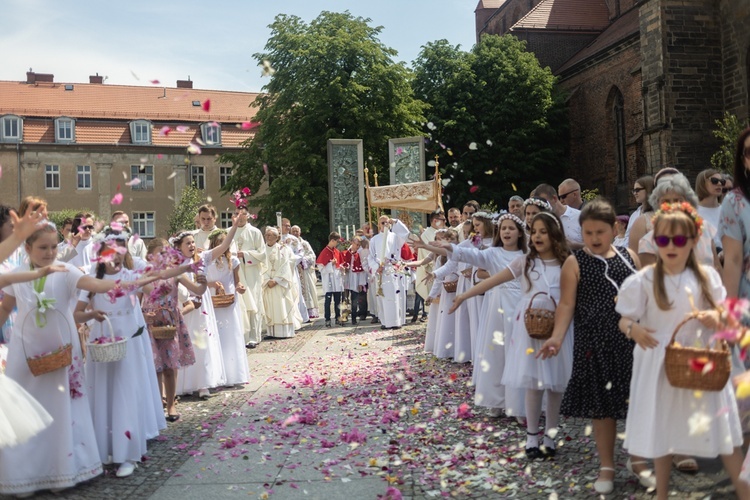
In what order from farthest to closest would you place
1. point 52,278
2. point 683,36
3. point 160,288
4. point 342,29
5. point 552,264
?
1. point 342,29
2. point 683,36
3. point 160,288
4. point 552,264
5. point 52,278

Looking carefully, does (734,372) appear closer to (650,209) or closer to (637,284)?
(637,284)

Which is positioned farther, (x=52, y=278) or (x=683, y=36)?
(x=683, y=36)

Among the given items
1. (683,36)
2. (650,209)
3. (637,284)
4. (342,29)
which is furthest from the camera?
(342,29)

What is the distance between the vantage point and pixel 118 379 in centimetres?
624

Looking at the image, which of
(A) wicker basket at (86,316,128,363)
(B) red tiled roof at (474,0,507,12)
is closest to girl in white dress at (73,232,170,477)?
(A) wicker basket at (86,316,128,363)

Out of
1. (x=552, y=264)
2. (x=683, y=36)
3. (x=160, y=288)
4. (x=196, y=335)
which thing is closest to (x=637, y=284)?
(x=552, y=264)

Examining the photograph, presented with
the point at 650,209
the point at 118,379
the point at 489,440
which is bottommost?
the point at 489,440

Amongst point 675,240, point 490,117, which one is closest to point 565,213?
point 675,240

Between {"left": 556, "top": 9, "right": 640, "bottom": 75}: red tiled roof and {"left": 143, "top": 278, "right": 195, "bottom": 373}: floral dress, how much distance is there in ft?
118

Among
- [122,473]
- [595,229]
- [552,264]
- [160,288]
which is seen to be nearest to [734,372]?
[595,229]

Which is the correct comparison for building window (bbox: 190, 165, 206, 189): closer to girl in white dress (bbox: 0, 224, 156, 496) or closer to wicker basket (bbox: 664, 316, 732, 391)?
girl in white dress (bbox: 0, 224, 156, 496)

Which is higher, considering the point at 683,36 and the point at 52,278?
the point at 683,36

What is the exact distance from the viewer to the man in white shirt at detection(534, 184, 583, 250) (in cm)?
824

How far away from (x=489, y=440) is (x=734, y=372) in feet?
8.29
